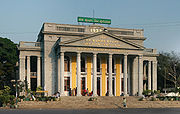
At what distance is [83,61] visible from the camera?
52.5 metres

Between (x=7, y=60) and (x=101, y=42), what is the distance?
2636 centimetres

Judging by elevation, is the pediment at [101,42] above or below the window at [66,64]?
above

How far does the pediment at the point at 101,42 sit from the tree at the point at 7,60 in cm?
1943

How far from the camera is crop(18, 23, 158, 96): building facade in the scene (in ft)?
158

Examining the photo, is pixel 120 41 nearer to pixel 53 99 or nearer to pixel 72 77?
pixel 72 77

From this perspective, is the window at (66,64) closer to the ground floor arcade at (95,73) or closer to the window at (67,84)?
the ground floor arcade at (95,73)

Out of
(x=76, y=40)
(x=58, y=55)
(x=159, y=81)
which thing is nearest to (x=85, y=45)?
(x=76, y=40)

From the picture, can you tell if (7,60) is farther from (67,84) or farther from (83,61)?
Answer: (83,61)

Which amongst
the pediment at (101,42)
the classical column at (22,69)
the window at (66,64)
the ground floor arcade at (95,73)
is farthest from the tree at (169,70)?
the classical column at (22,69)

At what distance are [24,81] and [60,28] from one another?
12400 millimetres

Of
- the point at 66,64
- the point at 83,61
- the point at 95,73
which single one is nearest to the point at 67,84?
the point at 66,64

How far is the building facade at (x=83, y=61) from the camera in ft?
158

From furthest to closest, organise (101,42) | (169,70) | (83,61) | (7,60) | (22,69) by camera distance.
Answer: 1. (169,70)
2. (7,60)
3. (83,61)
4. (22,69)
5. (101,42)

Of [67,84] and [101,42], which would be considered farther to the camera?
[67,84]
